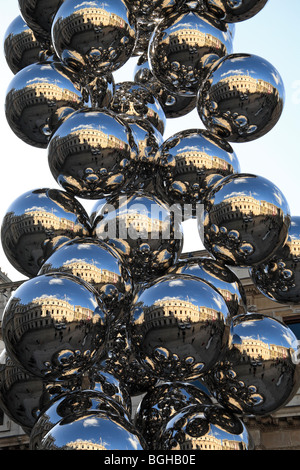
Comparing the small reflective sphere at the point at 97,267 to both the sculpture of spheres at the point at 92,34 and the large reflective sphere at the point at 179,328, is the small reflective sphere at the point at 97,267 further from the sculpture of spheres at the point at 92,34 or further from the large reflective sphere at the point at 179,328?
the sculpture of spheres at the point at 92,34

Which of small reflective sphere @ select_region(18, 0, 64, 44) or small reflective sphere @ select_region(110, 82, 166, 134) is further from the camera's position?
small reflective sphere @ select_region(110, 82, 166, 134)

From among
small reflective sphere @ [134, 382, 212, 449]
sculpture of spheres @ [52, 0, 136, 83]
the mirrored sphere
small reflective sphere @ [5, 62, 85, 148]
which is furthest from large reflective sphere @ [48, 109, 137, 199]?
the mirrored sphere

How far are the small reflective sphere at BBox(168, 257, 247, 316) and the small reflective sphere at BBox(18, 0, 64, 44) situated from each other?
1.33 metres

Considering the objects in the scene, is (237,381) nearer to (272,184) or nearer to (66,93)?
(272,184)

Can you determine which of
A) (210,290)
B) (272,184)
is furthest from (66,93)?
(210,290)

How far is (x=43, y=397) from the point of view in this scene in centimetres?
240

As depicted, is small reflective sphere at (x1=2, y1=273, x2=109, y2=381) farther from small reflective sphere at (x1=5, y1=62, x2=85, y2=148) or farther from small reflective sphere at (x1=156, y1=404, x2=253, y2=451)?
small reflective sphere at (x1=5, y1=62, x2=85, y2=148)

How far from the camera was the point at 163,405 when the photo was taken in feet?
8.05

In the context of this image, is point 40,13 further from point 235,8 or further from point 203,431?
point 203,431

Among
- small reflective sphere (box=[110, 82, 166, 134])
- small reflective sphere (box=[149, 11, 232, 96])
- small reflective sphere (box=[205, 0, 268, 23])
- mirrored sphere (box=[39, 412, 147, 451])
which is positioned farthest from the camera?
small reflective sphere (box=[110, 82, 166, 134])

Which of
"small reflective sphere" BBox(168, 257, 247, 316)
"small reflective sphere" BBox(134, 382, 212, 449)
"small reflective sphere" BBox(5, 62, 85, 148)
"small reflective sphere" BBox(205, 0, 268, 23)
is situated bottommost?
"small reflective sphere" BBox(134, 382, 212, 449)

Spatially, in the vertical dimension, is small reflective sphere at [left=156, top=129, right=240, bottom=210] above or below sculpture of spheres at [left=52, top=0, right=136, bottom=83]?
below

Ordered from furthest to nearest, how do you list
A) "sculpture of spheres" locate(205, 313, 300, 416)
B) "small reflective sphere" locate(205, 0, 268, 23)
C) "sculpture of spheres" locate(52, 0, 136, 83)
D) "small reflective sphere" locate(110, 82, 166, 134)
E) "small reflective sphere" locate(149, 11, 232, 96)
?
"small reflective sphere" locate(110, 82, 166, 134) → "small reflective sphere" locate(205, 0, 268, 23) → "small reflective sphere" locate(149, 11, 232, 96) → "sculpture of spheres" locate(52, 0, 136, 83) → "sculpture of spheres" locate(205, 313, 300, 416)

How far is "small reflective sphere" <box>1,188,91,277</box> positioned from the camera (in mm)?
2615
